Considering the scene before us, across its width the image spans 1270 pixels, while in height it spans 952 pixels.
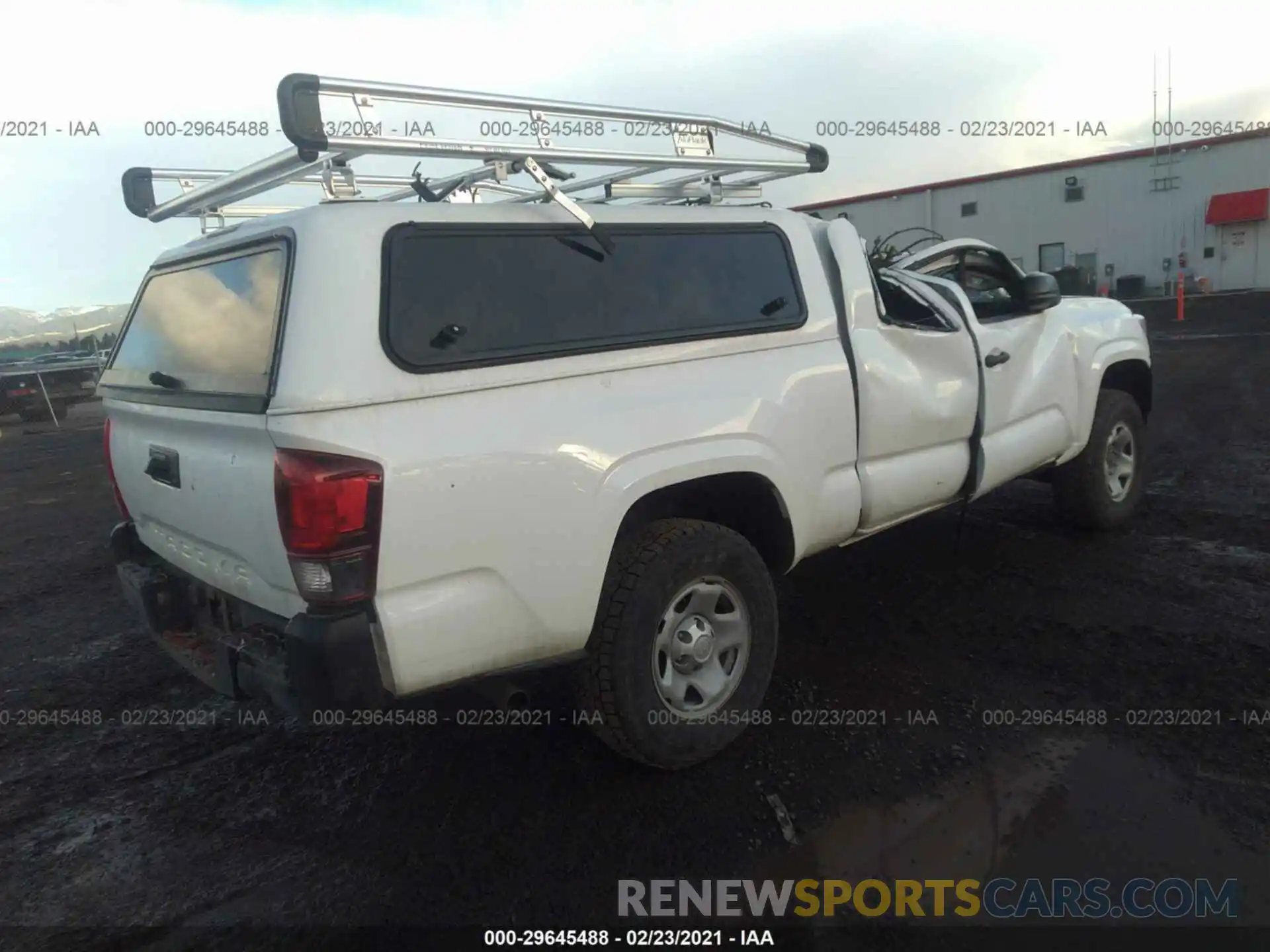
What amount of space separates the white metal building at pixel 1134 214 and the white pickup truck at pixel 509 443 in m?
24.4

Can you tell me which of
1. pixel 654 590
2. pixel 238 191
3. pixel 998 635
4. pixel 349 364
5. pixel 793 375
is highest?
pixel 238 191

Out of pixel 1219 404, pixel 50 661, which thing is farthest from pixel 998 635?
pixel 1219 404

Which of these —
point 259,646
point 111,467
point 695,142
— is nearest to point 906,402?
point 695,142

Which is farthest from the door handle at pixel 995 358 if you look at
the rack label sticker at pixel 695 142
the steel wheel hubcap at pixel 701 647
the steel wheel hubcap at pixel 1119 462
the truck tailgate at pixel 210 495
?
the truck tailgate at pixel 210 495

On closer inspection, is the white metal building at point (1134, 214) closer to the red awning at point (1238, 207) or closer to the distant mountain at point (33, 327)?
the red awning at point (1238, 207)

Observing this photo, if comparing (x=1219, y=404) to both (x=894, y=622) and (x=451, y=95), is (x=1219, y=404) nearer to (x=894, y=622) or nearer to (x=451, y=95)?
(x=894, y=622)

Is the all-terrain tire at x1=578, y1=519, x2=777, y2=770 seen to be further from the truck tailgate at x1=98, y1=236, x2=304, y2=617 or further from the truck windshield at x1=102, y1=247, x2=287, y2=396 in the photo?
the truck windshield at x1=102, y1=247, x2=287, y2=396

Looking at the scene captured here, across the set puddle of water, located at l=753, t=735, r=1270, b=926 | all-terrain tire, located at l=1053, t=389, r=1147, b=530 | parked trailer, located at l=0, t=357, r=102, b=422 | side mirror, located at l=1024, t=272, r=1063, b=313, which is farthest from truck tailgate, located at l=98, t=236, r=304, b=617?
parked trailer, located at l=0, t=357, r=102, b=422

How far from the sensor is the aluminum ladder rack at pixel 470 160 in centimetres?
262

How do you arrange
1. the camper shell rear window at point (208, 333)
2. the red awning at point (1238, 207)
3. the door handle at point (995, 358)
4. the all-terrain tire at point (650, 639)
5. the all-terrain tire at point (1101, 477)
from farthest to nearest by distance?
1. the red awning at point (1238, 207)
2. the all-terrain tire at point (1101, 477)
3. the door handle at point (995, 358)
4. the all-terrain tire at point (650, 639)
5. the camper shell rear window at point (208, 333)

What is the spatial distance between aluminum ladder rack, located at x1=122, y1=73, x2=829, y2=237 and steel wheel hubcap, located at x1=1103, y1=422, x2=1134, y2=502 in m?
2.62

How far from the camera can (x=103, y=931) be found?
8.62 feet

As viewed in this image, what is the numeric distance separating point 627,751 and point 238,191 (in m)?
2.48

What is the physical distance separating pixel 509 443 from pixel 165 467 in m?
1.33
